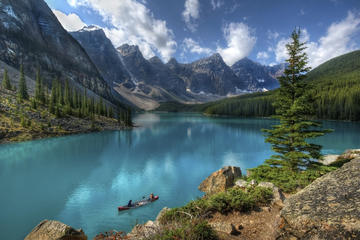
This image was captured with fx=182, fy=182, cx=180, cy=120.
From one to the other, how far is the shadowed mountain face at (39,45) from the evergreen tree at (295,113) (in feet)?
514

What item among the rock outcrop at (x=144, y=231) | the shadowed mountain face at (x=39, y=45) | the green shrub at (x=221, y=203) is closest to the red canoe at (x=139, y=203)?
the rock outcrop at (x=144, y=231)

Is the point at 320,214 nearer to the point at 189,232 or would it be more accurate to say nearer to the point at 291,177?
the point at 189,232

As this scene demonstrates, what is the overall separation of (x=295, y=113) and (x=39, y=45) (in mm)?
195975

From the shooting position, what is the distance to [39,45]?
15225cm

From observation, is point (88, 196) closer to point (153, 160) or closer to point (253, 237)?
point (153, 160)

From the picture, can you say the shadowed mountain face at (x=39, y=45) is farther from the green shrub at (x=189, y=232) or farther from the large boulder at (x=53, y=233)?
the green shrub at (x=189, y=232)

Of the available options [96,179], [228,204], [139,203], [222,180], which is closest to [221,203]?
[228,204]

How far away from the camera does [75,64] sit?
18312 centimetres

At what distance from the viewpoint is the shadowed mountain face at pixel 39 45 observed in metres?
128

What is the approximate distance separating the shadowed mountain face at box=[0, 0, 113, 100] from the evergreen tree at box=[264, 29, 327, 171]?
157m

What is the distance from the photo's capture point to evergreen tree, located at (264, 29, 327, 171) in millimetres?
16766

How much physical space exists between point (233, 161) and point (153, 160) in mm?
17007

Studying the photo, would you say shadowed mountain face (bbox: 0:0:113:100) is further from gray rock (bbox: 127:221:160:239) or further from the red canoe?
gray rock (bbox: 127:221:160:239)

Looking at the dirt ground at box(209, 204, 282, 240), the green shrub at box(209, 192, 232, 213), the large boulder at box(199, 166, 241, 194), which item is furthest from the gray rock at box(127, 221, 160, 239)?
the large boulder at box(199, 166, 241, 194)
